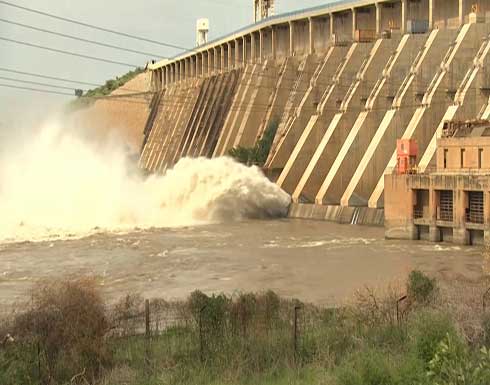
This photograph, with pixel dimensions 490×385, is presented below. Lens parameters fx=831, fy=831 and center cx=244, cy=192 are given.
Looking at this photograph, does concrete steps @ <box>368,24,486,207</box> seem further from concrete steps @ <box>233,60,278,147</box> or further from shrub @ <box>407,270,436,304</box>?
shrub @ <box>407,270,436,304</box>

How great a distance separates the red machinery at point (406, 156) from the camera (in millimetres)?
30812

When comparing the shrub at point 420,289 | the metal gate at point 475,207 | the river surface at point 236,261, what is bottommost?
the river surface at point 236,261

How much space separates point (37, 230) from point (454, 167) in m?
17.2

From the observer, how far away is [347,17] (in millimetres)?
48938

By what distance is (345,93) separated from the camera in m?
43.0

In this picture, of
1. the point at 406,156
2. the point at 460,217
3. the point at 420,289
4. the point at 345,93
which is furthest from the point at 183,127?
the point at 420,289

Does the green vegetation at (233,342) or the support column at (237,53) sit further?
the support column at (237,53)

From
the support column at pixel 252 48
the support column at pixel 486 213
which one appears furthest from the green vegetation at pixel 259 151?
the support column at pixel 486 213

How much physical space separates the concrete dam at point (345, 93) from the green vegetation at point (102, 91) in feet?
80.5

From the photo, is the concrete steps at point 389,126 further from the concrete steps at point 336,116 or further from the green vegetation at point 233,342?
the green vegetation at point 233,342

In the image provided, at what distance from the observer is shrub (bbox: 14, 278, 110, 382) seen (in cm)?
981

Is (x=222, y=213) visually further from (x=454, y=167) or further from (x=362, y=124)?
(x=454, y=167)

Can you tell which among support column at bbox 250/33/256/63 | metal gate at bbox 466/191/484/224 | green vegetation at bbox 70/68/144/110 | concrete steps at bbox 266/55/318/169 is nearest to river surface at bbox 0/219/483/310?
metal gate at bbox 466/191/484/224

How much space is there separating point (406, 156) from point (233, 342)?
71.8 ft
